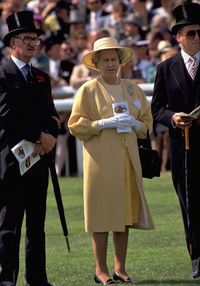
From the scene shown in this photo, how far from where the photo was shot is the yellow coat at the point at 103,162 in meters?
10.4

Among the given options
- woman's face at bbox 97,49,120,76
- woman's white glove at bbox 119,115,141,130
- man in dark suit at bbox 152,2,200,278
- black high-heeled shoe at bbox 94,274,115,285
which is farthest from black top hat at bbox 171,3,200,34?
black high-heeled shoe at bbox 94,274,115,285

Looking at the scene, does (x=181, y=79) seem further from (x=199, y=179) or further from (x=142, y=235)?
(x=142, y=235)

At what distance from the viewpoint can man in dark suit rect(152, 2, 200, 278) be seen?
10617 mm

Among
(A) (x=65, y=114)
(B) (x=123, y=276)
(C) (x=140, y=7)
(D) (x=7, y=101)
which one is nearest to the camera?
(D) (x=7, y=101)

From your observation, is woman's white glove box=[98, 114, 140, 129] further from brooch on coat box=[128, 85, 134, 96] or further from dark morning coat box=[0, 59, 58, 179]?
dark morning coat box=[0, 59, 58, 179]

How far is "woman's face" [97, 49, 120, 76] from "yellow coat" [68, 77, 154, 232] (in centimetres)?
15

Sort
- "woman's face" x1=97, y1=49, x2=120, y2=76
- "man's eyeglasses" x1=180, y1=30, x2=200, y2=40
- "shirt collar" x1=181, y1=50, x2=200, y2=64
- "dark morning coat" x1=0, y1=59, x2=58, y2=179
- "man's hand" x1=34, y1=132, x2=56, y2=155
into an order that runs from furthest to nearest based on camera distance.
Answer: "shirt collar" x1=181, y1=50, x2=200, y2=64 → "man's eyeglasses" x1=180, y1=30, x2=200, y2=40 → "woman's face" x1=97, y1=49, x2=120, y2=76 → "man's hand" x1=34, y1=132, x2=56, y2=155 → "dark morning coat" x1=0, y1=59, x2=58, y2=179

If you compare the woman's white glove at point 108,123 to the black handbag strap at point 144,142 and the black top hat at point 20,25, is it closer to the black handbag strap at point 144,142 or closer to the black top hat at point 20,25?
the black handbag strap at point 144,142

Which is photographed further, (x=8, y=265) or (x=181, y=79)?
(x=181, y=79)

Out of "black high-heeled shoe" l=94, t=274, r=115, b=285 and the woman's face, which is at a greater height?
the woman's face

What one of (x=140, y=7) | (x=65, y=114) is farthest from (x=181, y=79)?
(x=140, y=7)

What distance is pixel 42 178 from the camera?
9.91 metres

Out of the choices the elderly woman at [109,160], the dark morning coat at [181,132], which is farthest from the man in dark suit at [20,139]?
the dark morning coat at [181,132]

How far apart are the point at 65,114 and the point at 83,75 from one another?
0.80 metres
